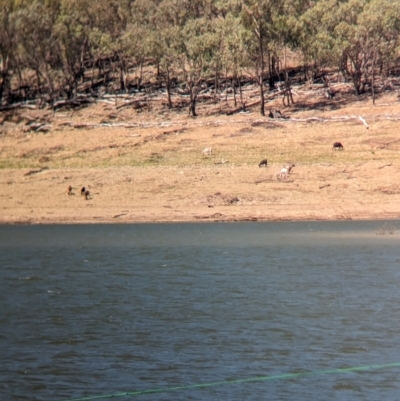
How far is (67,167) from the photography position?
36312 millimetres

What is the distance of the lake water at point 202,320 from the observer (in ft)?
→ 31.2

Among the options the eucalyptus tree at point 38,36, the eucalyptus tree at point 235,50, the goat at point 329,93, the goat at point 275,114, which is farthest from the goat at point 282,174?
the eucalyptus tree at point 38,36

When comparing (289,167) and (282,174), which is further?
(289,167)

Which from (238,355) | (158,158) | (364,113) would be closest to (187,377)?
(238,355)

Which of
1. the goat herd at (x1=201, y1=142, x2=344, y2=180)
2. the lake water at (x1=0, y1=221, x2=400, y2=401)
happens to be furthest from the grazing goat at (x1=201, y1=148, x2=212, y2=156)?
the lake water at (x1=0, y1=221, x2=400, y2=401)

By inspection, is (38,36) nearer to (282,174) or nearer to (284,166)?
(284,166)

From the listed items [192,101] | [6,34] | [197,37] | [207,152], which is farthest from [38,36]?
[207,152]

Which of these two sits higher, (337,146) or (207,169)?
(337,146)

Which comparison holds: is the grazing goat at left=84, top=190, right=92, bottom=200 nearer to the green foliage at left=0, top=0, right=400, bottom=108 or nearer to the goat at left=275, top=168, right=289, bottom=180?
the goat at left=275, top=168, right=289, bottom=180

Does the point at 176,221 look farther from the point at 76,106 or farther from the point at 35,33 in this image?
the point at 35,33

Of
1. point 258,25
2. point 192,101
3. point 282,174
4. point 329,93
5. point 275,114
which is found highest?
point 258,25

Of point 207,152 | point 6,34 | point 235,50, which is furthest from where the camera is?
point 6,34

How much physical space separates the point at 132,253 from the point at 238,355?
11.8 m

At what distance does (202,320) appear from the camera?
1311 centimetres
